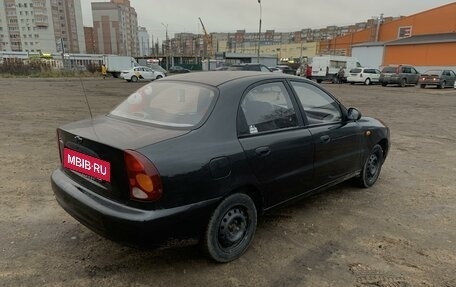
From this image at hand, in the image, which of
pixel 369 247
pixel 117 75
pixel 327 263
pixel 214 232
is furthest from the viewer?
pixel 117 75

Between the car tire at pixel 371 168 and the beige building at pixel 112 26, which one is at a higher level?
the beige building at pixel 112 26

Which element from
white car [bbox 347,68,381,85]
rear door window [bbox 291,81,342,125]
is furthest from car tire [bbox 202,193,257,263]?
white car [bbox 347,68,381,85]

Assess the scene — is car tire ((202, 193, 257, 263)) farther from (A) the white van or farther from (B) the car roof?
(A) the white van

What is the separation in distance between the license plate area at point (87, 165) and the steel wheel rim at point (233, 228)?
1.01 meters

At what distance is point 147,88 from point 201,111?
3.24ft

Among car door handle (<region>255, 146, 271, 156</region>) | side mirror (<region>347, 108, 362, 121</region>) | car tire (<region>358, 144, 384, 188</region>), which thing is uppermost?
side mirror (<region>347, 108, 362, 121</region>)

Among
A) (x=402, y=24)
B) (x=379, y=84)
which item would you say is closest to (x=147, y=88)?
(x=379, y=84)

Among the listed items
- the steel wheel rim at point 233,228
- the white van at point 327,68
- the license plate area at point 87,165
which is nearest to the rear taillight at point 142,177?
the license plate area at point 87,165

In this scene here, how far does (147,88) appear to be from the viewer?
3.76 m

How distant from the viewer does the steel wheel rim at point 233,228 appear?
303 centimetres

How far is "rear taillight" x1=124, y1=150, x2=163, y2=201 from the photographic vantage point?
8.25 ft

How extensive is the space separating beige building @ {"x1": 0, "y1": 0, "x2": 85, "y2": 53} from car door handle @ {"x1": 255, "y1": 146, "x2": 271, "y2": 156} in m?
89.4

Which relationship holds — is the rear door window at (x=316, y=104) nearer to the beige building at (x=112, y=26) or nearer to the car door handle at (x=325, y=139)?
the car door handle at (x=325, y=139)

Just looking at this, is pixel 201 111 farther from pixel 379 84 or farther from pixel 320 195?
pixel 379 84
